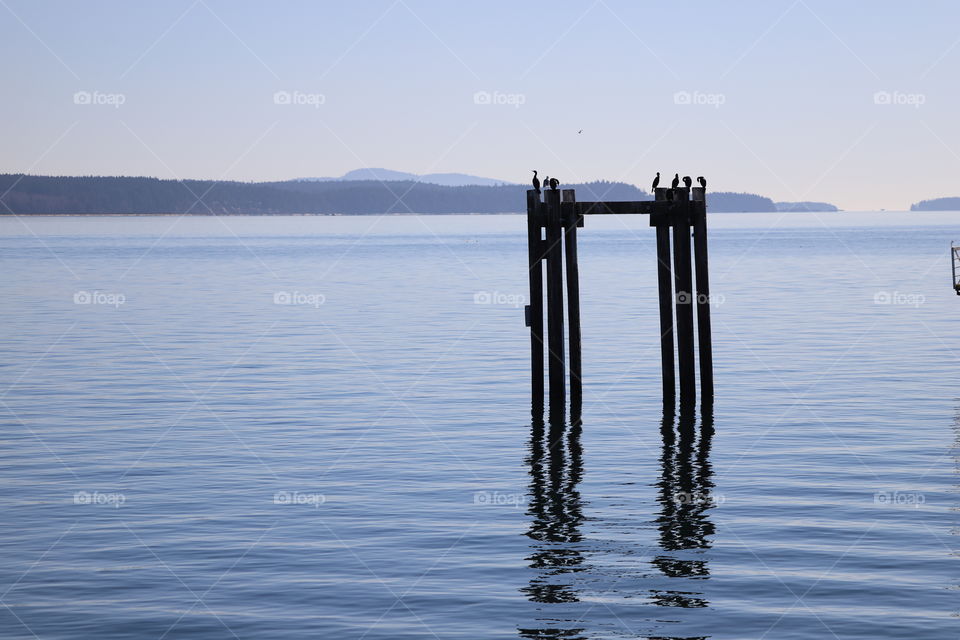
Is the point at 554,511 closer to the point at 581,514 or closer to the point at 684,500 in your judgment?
the point at 581,514

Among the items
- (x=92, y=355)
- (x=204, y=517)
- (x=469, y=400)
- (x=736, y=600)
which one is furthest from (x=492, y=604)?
(x=92, y=355)

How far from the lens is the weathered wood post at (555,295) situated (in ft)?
82.2

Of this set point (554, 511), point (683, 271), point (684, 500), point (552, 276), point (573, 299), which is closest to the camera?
point (554, 511)

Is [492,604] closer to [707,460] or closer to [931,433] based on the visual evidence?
[707,460]

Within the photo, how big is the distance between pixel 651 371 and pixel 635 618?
75.5 ft

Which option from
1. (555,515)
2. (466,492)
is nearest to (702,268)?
(466,492)

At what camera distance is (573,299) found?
2548 centimetres

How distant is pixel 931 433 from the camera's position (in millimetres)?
25156

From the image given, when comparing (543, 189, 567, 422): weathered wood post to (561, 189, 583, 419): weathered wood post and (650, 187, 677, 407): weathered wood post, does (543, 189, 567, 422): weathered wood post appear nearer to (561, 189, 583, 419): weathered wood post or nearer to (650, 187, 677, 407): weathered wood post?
(561, 189, 583, 419): weathered wood post

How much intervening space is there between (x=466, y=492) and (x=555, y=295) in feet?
20.6

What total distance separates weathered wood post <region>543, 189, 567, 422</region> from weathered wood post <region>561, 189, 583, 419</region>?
0.62ft

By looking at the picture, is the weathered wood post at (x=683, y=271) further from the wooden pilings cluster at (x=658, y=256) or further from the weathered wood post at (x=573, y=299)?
the weathered wood post at (x=573, y=299)

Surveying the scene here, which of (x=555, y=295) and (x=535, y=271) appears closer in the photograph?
(x=535, y=271)

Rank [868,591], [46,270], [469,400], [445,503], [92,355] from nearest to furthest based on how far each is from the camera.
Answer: [868,591], [445,503], [469,400], [92,355], [46,270]
